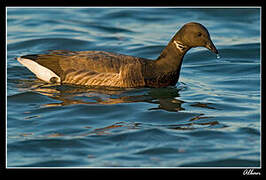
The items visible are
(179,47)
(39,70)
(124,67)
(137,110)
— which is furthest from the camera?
(39,70)

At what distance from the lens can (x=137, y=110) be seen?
9.21 metres

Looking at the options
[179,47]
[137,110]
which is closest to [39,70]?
[137,110]

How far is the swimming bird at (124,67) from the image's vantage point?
10180mm

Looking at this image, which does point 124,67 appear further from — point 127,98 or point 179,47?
point 179,47

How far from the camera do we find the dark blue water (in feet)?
24.1

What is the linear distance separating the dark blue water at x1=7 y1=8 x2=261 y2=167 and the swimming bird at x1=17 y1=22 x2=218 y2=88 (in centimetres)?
19

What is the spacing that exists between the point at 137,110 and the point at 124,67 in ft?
4.10

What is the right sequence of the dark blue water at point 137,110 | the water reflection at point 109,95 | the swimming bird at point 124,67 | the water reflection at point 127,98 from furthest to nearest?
the swimming bird at point 124,67 < the water reflection at point 109,95 < the water reflection at point 127,98 < the dark blue water at point 137,110

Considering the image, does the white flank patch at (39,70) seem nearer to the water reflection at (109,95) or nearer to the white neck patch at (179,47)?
the water reflection at (109,95)

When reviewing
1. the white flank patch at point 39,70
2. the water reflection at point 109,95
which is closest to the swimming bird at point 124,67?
the white flank patch at point 39,70

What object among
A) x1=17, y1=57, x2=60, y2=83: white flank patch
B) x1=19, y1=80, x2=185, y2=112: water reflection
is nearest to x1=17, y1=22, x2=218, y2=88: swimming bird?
x1=17, y1=57, x2=60, y2=83: white flank patch

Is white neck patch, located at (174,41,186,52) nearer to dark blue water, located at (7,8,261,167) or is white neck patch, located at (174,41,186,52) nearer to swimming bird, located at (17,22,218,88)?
swimming bird, located at (17,22,218,88)

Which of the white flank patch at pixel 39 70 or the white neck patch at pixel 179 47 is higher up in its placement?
the white neck patch at pixel 179 47
